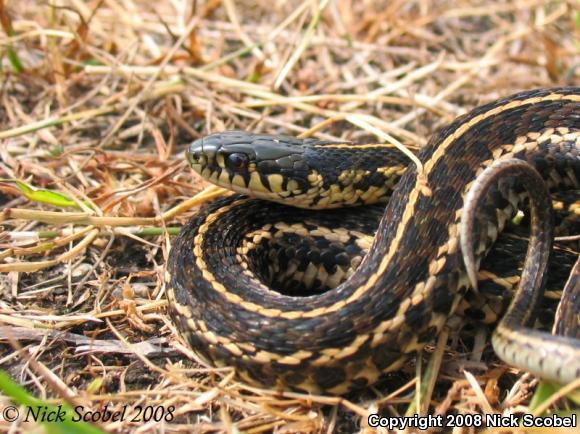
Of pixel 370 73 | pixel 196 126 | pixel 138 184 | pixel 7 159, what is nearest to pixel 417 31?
pixel 370 73

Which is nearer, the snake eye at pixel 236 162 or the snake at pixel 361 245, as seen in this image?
the snake at pixel 361 245

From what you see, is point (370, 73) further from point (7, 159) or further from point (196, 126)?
point (7, 159)

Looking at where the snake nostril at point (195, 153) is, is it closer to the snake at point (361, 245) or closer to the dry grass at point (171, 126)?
the snake at point (361, 245)

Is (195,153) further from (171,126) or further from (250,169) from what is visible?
(171,126)

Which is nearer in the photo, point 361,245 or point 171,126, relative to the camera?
point 361,245

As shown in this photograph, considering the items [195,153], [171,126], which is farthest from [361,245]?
[171,126]

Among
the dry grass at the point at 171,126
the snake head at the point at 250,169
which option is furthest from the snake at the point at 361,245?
the dry grass at the point at 171,126

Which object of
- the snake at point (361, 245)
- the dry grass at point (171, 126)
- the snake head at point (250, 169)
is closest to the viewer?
the snake at point (361, 245)
